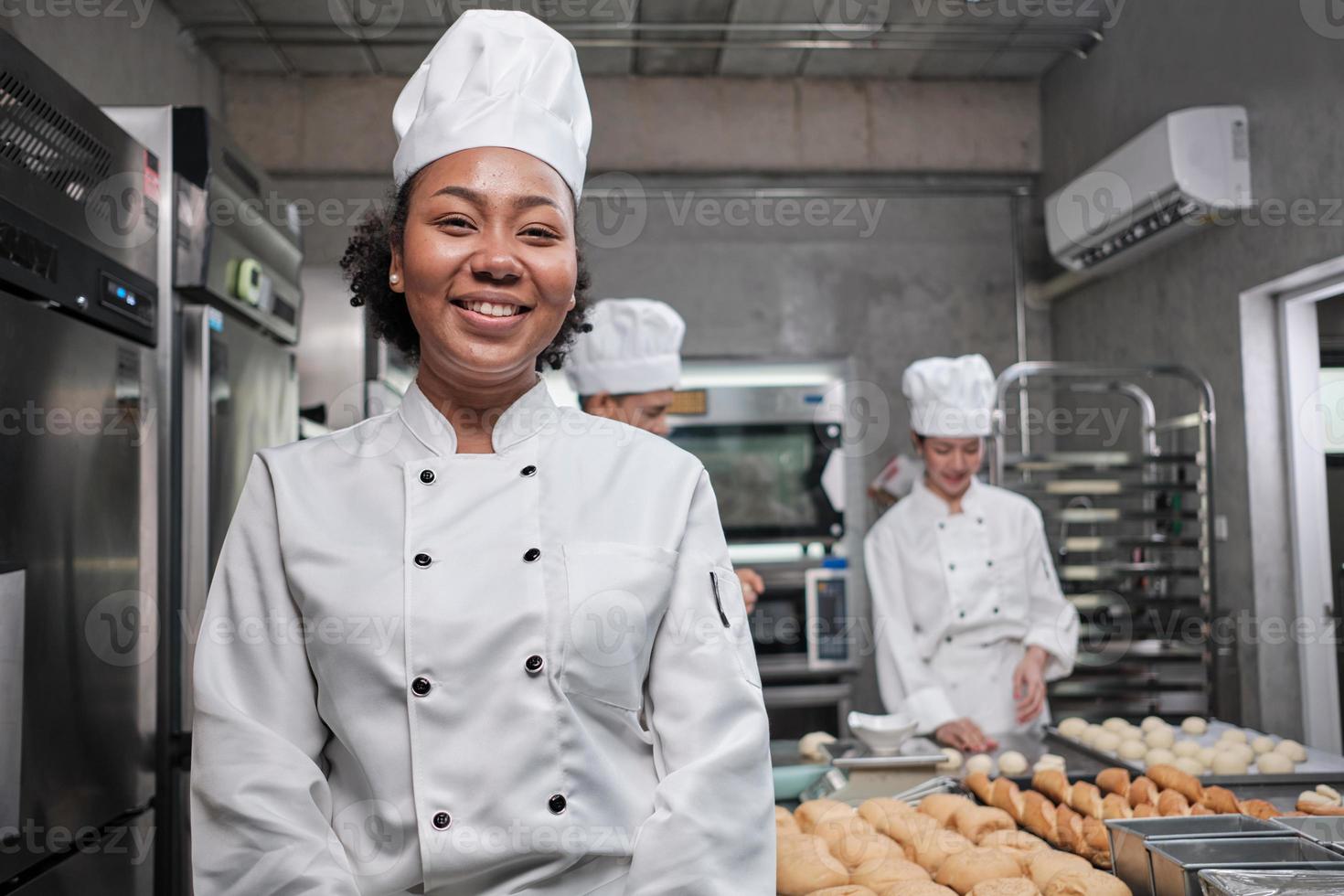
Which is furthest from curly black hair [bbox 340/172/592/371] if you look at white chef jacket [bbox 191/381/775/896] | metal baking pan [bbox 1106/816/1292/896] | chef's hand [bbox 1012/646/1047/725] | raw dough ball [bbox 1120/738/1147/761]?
chef's hand [bbox 1012/646/1047/725]

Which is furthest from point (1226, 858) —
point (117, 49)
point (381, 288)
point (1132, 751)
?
point (117, 49)

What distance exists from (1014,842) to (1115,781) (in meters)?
0.42

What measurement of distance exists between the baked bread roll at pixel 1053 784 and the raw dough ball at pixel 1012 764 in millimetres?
126

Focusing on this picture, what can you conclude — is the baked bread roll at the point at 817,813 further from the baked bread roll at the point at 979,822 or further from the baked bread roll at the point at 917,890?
the baked bread roll at the point at 917,890

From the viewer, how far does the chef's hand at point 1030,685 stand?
2.98 m

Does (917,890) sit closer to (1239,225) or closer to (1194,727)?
(1194,727)

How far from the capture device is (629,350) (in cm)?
276

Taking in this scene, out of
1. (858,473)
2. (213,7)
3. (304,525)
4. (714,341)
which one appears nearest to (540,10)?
(213,7)

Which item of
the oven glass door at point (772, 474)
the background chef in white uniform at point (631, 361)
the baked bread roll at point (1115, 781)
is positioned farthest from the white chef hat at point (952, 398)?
the baked bread roll at point (1115, 781)

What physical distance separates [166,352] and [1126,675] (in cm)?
330

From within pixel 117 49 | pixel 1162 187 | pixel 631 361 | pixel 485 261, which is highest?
pixel 117 49

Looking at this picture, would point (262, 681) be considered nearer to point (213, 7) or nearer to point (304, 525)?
point (304, 525)

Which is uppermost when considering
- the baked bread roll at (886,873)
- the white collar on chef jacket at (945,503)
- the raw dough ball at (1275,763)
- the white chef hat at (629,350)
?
the white chef hat at (629,350)

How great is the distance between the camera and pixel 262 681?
3.60 ft
